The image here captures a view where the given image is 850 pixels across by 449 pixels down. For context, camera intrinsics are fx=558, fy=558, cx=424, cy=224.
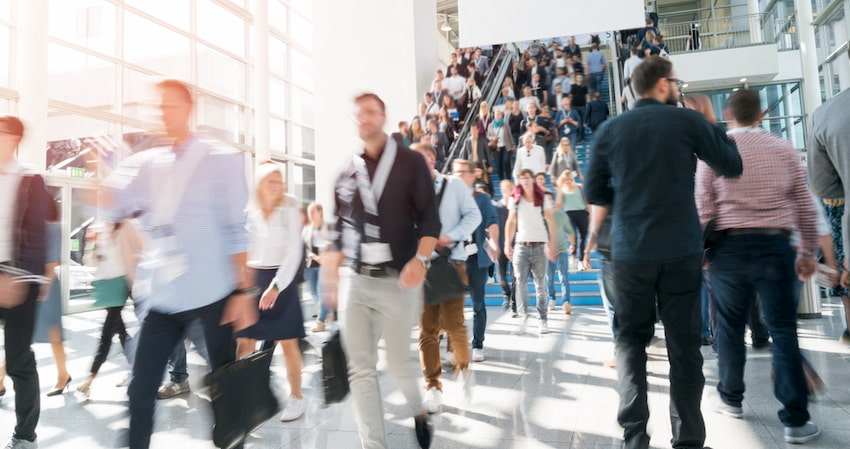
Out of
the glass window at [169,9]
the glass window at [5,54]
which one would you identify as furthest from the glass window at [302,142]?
the glass window at [5,54]

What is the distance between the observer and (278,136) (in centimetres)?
1533

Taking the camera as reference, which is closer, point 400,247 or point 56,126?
point 400,247

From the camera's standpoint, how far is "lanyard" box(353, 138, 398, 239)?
7.85ft

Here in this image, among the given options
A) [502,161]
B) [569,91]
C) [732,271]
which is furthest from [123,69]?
[732,271]

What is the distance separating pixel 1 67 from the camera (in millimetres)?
8586

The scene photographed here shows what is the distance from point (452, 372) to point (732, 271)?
7.46 feet

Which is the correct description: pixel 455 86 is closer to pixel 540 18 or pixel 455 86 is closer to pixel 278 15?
pixel 540 18

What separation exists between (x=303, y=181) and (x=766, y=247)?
49.2 feet

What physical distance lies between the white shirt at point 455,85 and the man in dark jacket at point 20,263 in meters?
9.63

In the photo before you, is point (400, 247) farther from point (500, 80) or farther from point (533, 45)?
point (533, 45)

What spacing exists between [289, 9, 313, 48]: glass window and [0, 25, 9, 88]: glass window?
824 cm

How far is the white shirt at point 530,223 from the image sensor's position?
5543mm

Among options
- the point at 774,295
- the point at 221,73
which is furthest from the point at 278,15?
the point at 774,295

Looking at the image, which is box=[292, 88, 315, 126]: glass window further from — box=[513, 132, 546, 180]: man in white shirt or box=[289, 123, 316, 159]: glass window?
box=[513, 132, 546, 180]: man in white shirt
